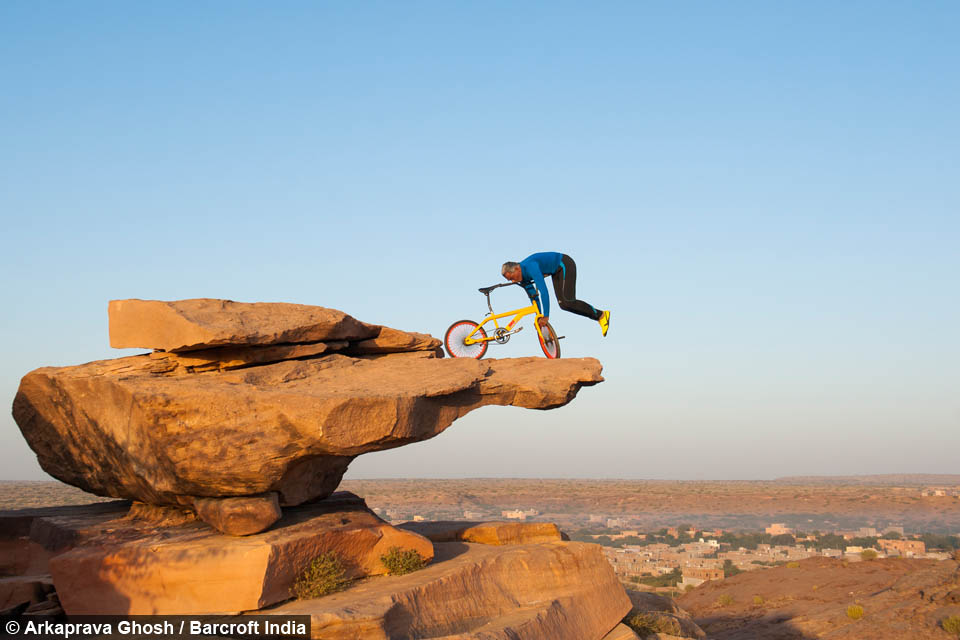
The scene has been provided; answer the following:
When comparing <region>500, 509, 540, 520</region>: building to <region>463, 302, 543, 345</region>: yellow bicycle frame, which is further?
<region>500, 509, 540, 520</region>: building

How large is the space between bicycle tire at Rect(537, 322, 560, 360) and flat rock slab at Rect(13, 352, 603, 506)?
2.01 ft

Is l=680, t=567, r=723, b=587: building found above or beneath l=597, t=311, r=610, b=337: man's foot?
beneath

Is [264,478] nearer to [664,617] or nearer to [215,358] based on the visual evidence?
[215,358]

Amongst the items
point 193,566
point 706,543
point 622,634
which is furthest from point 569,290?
point 706,543

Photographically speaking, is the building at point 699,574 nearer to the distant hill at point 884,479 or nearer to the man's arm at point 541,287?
the man's arm at point 541,287

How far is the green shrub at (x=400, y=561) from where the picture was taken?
16781mm

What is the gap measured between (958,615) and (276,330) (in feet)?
84.0

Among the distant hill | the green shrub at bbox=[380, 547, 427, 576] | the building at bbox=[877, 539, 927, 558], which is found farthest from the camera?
the distant hill

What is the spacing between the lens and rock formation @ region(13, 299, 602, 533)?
50.5ft

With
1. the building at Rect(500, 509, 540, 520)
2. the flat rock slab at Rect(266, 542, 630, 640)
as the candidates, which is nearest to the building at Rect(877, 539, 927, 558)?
the building at Rect(500, 509, 540, 520)

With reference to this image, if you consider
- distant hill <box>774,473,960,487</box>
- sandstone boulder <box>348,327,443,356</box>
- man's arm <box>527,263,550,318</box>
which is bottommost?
distant hill <box>774,473,960,487</box>

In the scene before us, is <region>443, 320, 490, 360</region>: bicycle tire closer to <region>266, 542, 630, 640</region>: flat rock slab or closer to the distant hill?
<region>266, 542, 630, 640</region>: flat rock slab

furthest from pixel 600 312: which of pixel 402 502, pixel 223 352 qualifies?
pixel 402 502

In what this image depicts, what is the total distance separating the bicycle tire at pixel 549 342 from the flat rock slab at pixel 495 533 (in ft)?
16.1
